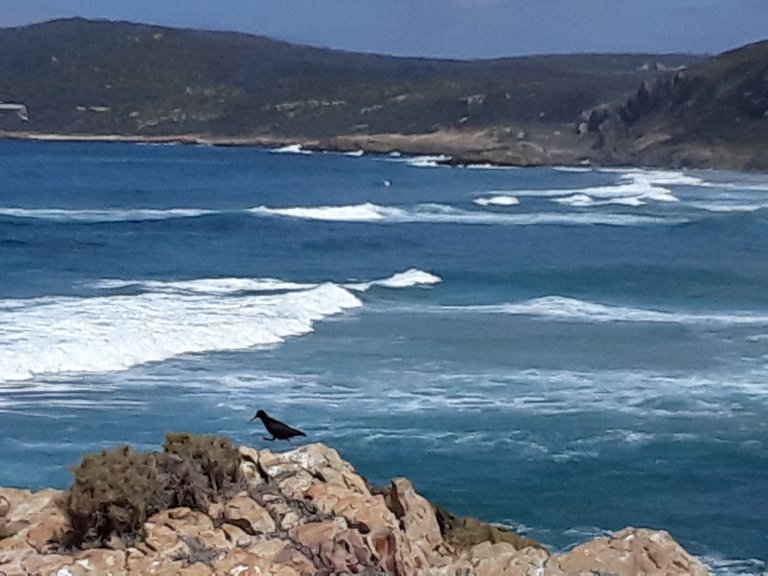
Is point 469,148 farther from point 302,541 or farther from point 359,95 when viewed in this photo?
point 302,541

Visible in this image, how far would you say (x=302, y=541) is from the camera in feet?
23.3

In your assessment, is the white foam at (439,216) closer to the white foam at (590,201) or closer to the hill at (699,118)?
the white foam at (590,201)

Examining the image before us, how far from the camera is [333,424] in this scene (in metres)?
14.3

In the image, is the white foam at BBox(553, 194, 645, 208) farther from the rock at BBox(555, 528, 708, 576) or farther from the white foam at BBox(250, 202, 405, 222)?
the rock at BBox(555, 528, 708, 576)

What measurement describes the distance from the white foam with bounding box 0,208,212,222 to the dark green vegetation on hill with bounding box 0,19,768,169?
42.0 m

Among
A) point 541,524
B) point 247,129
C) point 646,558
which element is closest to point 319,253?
point 541,524

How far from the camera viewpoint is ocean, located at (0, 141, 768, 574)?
1267 centimetres

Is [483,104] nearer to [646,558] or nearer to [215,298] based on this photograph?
[215,298]

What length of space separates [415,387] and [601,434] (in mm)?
2592

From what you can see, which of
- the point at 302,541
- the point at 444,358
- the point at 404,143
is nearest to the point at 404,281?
the point at 444,358

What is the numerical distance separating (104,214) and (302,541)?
42.6 m

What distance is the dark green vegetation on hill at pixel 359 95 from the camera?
95625 mm

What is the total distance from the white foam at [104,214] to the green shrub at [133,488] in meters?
38.0

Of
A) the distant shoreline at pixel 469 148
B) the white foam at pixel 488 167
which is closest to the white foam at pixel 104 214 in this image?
the distant shoreline at pixel 469 148
